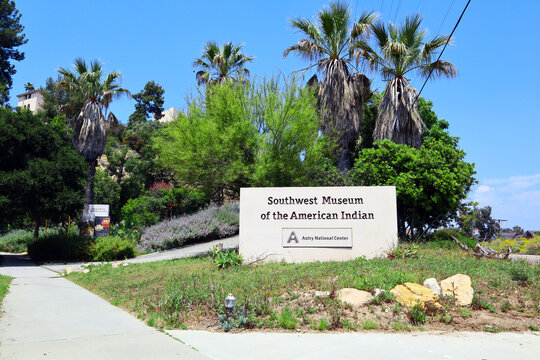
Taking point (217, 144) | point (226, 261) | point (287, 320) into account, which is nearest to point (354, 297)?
point (287, 320)

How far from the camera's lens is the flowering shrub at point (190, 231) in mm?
21969

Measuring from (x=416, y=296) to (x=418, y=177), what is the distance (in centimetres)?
1226

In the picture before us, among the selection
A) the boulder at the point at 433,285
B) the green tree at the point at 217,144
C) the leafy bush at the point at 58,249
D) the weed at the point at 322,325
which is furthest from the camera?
the leafy bush at the point at 58,249

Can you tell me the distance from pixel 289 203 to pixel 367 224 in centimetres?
262

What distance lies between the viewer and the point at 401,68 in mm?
22766

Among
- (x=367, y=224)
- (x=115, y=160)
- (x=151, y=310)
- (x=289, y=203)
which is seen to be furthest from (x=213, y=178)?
(x=115, y=160)

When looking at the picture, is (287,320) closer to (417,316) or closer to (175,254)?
(417,316)

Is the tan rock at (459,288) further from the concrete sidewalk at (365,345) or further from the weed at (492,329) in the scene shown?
the concrete sidewalk at (365,345)

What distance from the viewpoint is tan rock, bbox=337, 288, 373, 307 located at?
7.57 metres

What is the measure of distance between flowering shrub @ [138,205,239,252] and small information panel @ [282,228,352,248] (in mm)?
9319

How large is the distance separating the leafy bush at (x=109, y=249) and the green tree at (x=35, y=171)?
1931 mm

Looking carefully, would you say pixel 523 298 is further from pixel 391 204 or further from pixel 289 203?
pixel 289 203

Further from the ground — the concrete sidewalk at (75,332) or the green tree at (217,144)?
the green tree at (217,144)

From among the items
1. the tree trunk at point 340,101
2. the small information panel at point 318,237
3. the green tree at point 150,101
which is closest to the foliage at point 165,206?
the tree trunk at point 340,101
